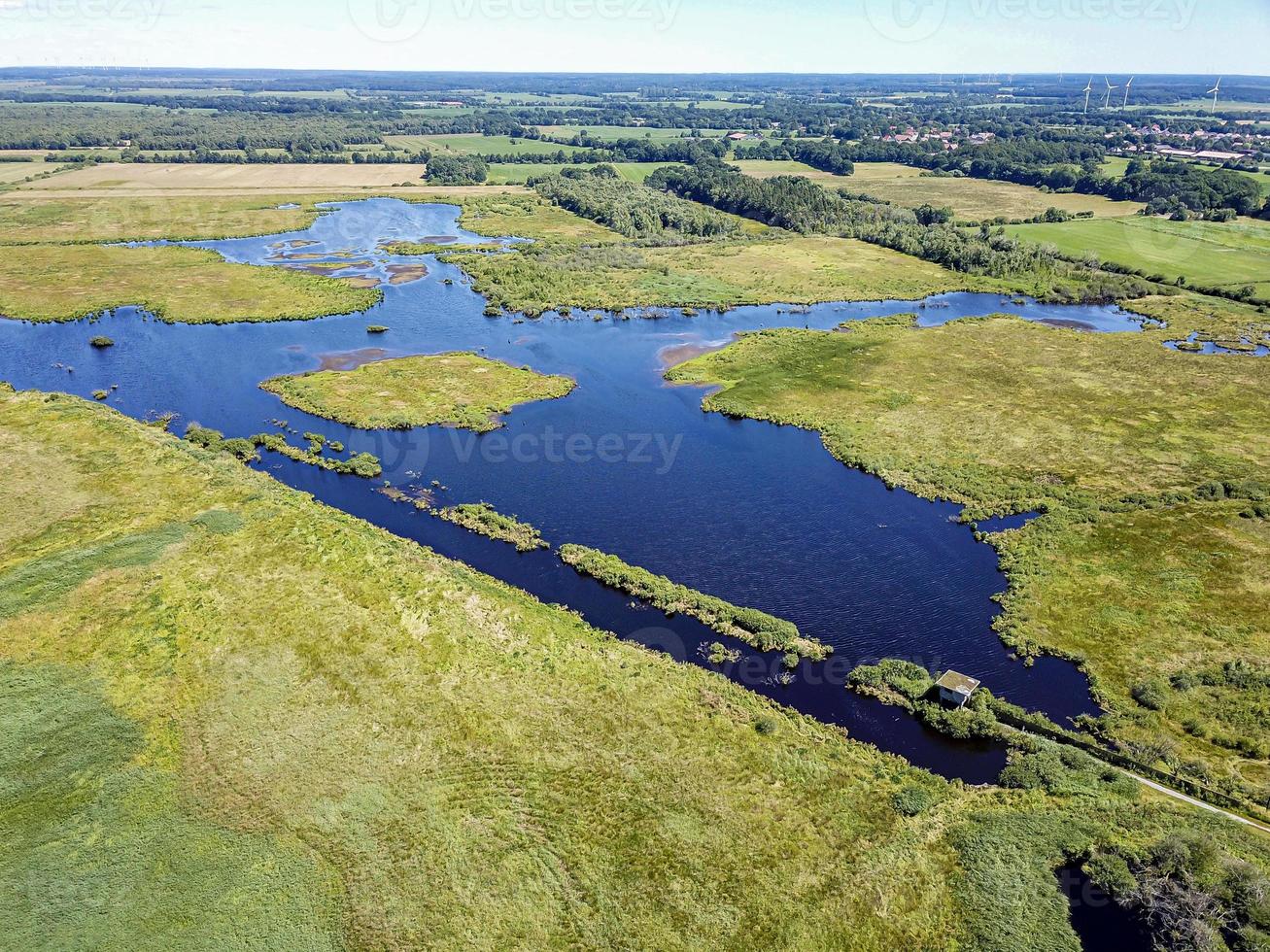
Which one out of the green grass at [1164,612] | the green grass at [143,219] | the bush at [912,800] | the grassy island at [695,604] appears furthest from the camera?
the green grass at [143,219]

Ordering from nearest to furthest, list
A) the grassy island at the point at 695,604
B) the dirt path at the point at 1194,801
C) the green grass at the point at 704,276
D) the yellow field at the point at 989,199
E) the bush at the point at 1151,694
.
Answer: the dirt path at the point at 1194,801 < the bush at the point at 1151,694 < the grassy island at the point at 695,604 < the green grass at the point at 704,276 < the yellow field at the point at 989,199

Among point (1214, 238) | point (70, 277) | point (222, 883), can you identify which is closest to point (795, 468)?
point (222, 883)

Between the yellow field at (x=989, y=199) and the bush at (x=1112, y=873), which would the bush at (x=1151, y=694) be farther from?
the yellow field at (x=989, y=199)

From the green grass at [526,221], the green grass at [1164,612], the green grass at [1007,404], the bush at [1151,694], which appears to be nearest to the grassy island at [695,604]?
the green grass at [1164,612]

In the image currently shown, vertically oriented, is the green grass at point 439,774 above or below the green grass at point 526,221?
below

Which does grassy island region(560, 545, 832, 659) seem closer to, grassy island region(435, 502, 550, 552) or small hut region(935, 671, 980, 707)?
grassy island region(435, 502, 550, 552)

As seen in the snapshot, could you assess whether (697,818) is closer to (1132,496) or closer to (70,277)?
(1132,496)

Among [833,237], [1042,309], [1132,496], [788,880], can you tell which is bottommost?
[788,880]
